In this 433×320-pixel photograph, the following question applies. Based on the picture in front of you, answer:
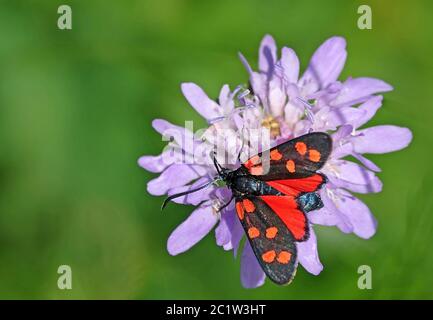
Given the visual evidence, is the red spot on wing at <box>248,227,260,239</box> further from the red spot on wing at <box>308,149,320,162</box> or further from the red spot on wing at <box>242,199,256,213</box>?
the red spot on wing at <box>308,149,320,162</box>

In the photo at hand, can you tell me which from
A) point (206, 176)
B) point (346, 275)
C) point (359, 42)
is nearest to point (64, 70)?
point (206, 176)

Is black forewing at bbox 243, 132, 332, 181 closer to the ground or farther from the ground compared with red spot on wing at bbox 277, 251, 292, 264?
farther from the ground

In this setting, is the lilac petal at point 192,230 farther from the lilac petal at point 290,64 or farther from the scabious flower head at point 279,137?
the lilac petal at point 290,64

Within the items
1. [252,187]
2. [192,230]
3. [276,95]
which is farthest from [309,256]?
[276,95]

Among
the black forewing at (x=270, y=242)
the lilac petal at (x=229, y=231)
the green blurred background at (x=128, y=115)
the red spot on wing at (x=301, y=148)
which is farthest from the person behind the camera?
the green blurred background at (x=128, y=115)

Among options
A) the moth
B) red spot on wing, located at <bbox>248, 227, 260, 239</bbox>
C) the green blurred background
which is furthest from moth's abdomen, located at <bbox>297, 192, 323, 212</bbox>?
the green blurred background

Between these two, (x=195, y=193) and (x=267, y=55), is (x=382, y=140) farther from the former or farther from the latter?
(x=195, y=193)

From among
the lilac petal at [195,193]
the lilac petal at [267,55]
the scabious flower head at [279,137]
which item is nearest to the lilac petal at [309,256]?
the scabious flower head at [279,137]
